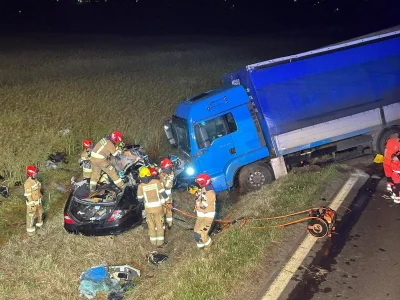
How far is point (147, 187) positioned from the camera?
6727 millimetres

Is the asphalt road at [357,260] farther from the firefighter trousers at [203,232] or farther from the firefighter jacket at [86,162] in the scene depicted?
the firefighter jacket at [86,162]

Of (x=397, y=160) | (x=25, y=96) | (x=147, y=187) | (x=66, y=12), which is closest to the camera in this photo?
(x=147, y=187)

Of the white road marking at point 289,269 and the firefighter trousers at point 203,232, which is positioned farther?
the firefighter trousers at point 203,232

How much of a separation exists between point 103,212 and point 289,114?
15.1ft

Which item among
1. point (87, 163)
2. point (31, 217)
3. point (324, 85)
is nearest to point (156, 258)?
point (31, 217)

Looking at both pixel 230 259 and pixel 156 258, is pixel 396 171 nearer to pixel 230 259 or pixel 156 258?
pixel 230 259

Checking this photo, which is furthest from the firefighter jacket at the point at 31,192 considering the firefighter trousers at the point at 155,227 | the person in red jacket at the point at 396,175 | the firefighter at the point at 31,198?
the person in red jacket at the point at 396,175

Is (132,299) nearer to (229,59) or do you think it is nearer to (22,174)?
(22,174)

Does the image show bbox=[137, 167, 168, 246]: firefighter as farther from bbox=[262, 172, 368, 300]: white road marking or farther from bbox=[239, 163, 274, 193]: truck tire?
bbox=[239, 163, 274, 193]: truck tire

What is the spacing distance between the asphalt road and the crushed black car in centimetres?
319

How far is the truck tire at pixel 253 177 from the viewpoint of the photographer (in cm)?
906

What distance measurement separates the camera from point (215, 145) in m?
8.75

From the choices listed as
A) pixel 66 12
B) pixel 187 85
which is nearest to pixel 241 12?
pixel 66 12

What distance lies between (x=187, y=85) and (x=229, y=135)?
8390 millimetres
